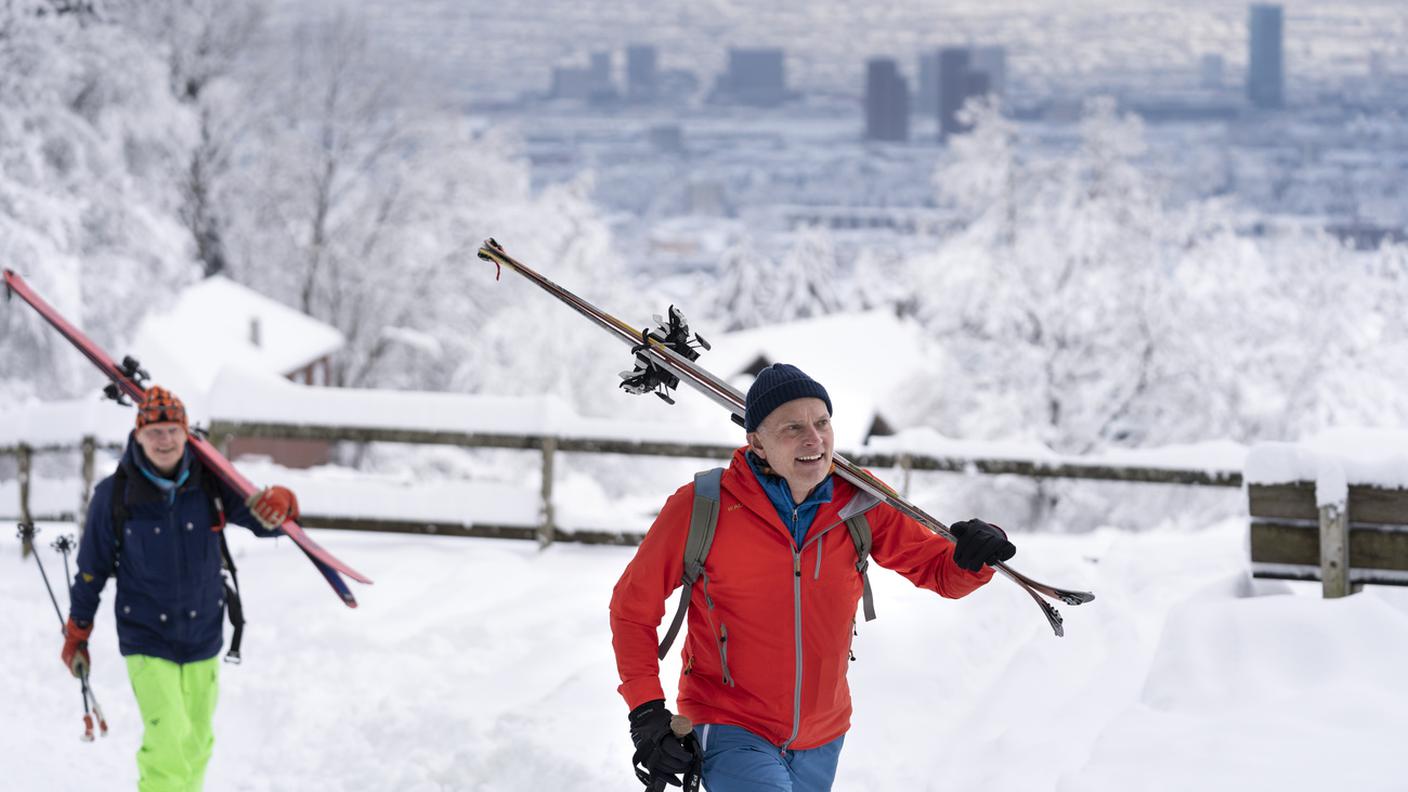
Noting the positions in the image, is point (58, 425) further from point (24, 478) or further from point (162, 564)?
point (162, 564)

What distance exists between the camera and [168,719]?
521 centimetres

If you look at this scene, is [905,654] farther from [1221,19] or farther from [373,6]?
[1221,19]

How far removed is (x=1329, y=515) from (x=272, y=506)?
4.44 m

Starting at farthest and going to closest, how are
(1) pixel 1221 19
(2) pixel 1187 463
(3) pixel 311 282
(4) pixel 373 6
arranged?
1. (1) pixel 1221 19
2. (4) pixel 373 6
3. (3) pixel 311 282
4. (2) pixel 1187 463

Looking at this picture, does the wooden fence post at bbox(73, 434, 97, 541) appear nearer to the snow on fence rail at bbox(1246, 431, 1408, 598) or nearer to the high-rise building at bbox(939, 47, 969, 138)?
the snow on fence rail at bbox(1246, 431, 1408, 598)

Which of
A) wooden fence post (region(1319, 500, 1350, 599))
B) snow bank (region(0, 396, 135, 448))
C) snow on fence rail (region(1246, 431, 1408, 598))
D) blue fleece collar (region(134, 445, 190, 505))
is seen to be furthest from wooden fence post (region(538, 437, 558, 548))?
wooden fence post (region(1319, 500, 1350, 599))

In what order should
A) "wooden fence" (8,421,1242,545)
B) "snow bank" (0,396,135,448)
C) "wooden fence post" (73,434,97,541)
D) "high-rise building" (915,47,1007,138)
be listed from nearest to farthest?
"wooden fence" (8,421,1242,545)
"wooden fence post" (73,434,97,541)
"snow bank" (0,396,135,448)
"high-rise building" (915,47,1007,138)

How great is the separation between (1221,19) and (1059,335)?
39726 millimetres

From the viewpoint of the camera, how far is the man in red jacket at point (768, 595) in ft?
11.8

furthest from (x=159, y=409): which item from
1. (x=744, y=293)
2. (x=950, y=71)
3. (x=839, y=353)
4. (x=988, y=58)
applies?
(x=988, y=58)

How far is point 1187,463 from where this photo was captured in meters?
8.63

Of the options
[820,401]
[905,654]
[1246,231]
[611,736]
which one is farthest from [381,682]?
[1246,231]

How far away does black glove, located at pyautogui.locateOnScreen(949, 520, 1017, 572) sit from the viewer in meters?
3.59

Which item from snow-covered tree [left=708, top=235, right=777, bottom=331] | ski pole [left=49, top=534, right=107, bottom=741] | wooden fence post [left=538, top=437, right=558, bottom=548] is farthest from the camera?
snow-covered tree [left=708, top=235, right=777, bottom=331]
